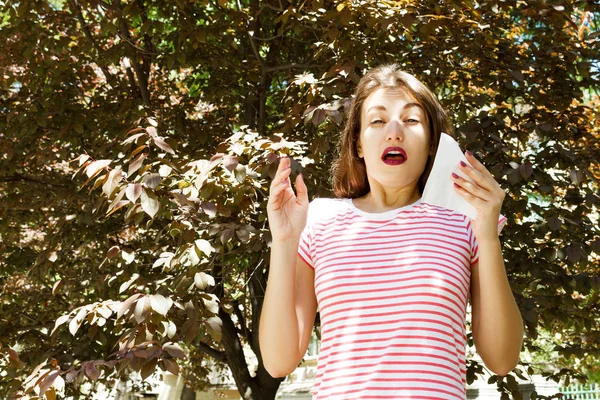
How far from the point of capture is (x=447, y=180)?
1.54 metres

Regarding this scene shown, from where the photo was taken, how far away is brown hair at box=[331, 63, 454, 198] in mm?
1769

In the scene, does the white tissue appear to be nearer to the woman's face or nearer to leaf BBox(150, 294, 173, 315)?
the woman's face

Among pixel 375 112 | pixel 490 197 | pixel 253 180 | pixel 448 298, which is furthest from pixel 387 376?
pixel 253 180

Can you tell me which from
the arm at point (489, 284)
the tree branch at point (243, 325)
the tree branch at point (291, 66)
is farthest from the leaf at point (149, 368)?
the tree branch at point (243, 325)

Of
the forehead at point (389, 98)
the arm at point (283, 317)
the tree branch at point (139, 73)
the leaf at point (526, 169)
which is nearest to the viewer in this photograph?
the arm at point (283, 317)

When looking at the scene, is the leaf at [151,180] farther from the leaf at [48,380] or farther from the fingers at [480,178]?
Result: the fingers at [480,178]

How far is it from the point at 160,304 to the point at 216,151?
1027mm

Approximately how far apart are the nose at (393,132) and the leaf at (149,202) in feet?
5.30

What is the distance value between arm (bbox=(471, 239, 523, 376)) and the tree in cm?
170

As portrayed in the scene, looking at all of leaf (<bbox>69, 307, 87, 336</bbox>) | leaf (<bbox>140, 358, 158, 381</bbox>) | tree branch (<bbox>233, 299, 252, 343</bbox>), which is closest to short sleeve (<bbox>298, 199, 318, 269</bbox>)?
leaf (<bbox>140, 358, 158, 381</bbox>)

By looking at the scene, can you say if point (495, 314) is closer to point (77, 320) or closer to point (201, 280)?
point (201, 280)

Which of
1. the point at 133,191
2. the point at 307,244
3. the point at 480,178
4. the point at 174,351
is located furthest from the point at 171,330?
the point at 480,178

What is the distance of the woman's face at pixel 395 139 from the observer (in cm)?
168

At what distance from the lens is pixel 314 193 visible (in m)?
4.10
